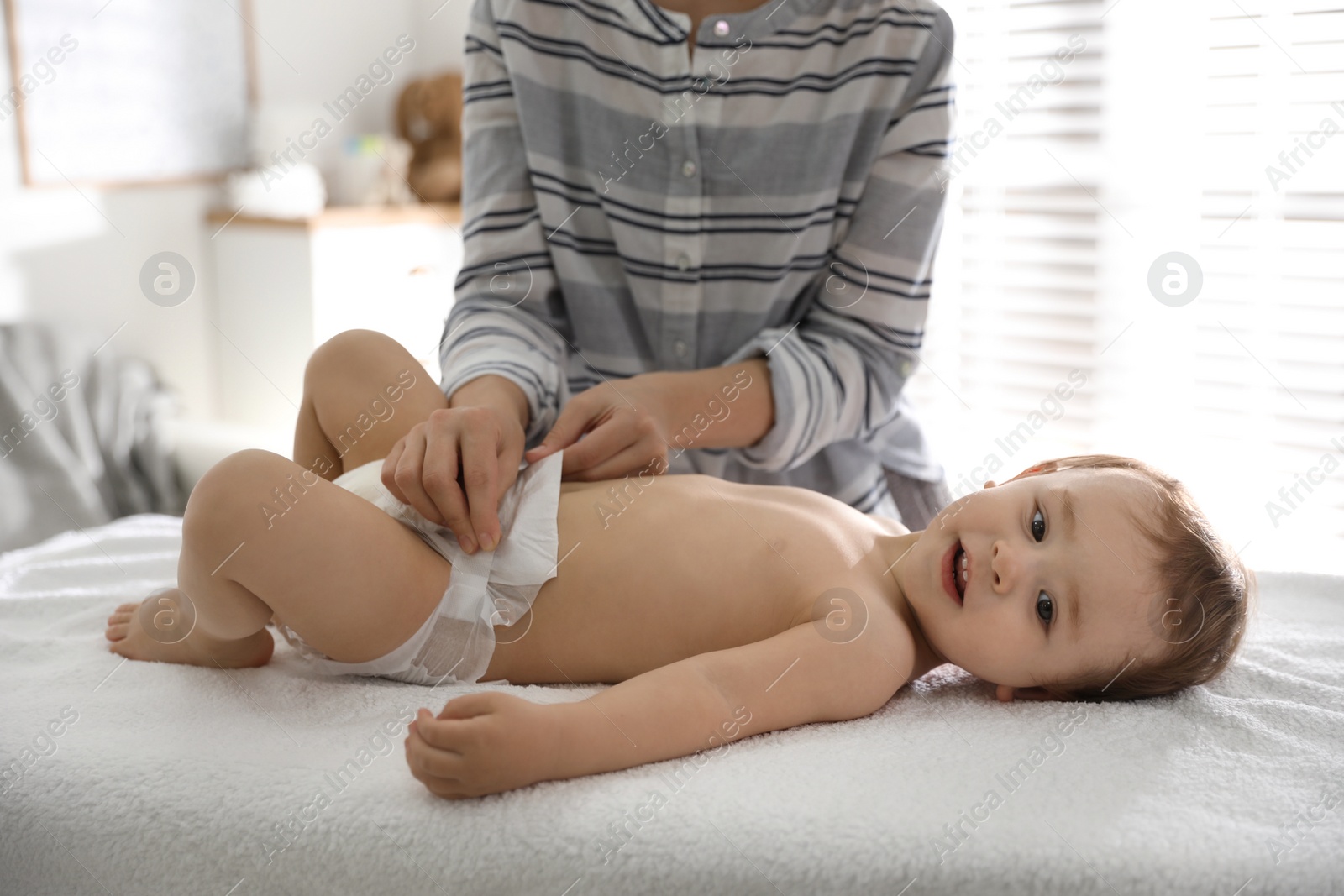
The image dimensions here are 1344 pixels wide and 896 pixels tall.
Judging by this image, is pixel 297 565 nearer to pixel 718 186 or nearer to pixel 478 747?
pixel 478 747

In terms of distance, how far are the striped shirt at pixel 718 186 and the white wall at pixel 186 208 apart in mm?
1585

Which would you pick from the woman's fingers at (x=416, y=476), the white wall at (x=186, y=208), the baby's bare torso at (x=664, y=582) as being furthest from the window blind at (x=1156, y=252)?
the white wall at (x=186, y=208)

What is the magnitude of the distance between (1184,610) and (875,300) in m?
0.47

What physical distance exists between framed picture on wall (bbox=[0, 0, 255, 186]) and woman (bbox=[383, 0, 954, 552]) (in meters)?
1.58

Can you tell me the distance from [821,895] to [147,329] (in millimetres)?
2411

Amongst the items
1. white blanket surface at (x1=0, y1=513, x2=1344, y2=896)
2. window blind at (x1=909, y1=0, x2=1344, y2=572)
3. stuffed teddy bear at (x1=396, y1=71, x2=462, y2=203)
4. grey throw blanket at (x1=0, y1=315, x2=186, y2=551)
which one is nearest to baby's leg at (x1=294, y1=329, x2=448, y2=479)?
white blanket surface at (x1=0, y1=513, x2=1344, y2=896)

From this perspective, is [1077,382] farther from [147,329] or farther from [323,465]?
[147,329]

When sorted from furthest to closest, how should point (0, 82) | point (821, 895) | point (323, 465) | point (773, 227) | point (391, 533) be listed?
point (0, 82)
point (773, 227)
point (323, 465)
point (391, 533)
point (821, 895)

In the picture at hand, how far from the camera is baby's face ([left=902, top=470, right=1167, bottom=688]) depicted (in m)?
0.89

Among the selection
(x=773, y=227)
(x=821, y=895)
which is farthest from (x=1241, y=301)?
(x=821, y=895)

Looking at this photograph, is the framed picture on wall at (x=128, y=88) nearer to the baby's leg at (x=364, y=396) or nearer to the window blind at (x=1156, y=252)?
the baby's leg at (x=364, y=396)

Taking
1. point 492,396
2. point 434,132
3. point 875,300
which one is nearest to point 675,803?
point 492,396

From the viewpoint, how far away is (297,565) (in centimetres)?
79

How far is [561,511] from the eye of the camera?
0.92 meters
